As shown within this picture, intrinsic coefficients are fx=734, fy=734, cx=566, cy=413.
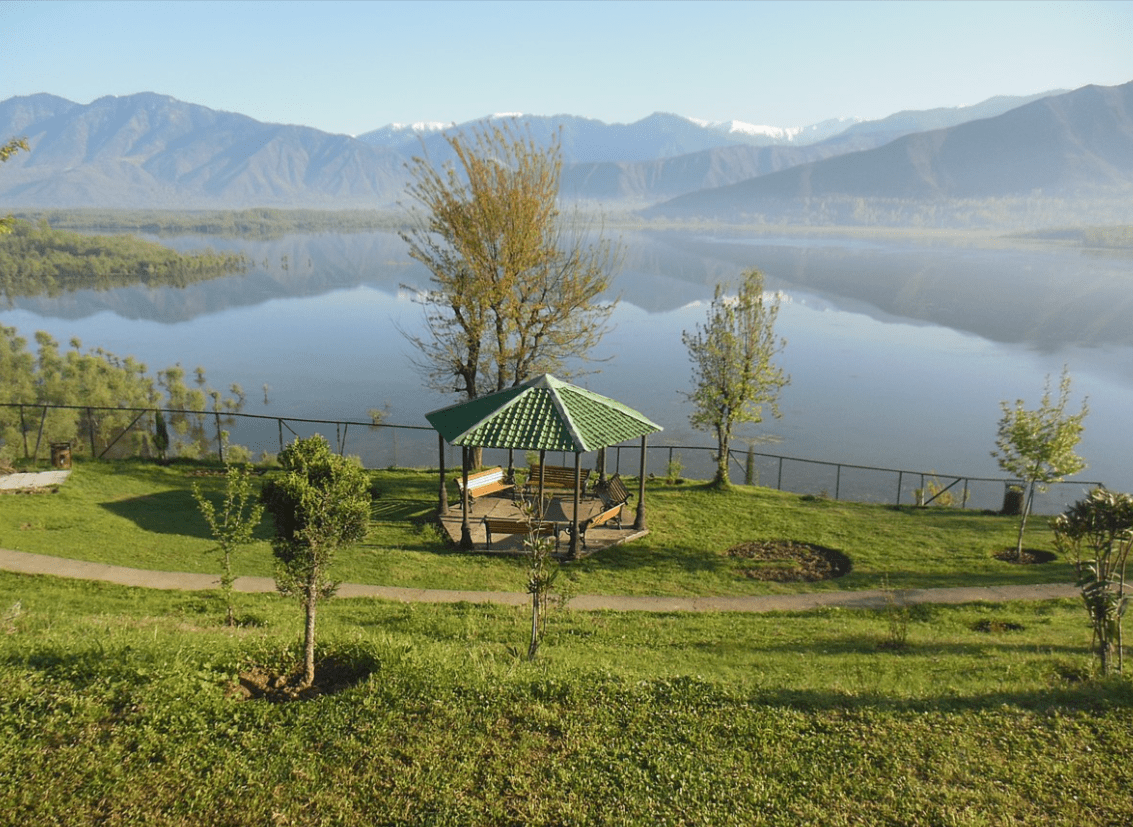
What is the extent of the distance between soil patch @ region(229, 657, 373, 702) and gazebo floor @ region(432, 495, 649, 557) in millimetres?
7584

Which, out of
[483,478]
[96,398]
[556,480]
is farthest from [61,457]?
[96,398]

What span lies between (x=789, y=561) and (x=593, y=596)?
5098 mm

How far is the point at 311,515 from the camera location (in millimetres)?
8445

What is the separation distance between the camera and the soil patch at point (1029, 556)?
1684 centimetres

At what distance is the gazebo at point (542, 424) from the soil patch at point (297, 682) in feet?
24.1

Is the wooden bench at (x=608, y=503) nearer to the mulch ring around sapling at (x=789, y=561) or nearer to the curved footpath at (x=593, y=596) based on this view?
the mulch ring around sapling at (x=789, y=561)

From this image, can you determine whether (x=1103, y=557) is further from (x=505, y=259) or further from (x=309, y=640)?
(x=505, y=259)

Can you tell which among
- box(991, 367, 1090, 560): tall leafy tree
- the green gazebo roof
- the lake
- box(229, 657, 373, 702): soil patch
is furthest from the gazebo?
the lake

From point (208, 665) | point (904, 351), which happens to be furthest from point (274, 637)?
point (904, 351)

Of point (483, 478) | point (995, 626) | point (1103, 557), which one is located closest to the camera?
point (1103, 557)

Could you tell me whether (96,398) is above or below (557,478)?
below

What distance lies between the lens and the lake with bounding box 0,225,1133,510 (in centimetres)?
5203

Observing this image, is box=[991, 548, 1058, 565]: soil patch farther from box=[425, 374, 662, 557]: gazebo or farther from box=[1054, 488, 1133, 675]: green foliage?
box=[425, 374, 662, 557]: gazebo

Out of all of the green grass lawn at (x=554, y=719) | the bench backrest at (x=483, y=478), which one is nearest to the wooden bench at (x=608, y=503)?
the bench backrest at (x=483, y=478)
